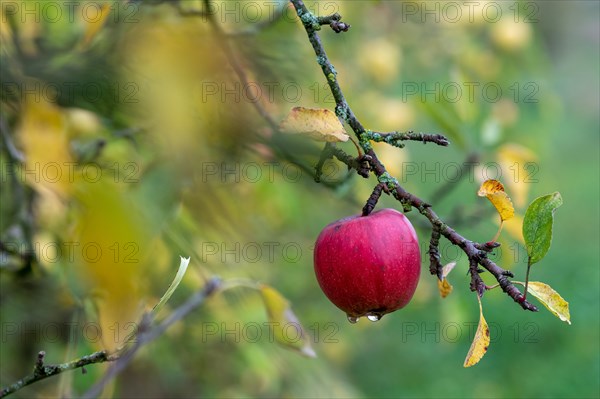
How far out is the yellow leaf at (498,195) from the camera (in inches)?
25.1

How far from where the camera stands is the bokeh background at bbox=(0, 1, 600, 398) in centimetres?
51

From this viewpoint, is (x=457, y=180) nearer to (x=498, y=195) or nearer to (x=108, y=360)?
(x=498, y=195)

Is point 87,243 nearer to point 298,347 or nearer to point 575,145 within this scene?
point 298,347

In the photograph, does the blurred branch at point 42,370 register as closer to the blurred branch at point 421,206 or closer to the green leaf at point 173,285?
the green leaf at point 173,285

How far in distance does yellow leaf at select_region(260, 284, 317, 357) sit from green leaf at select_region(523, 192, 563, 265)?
16.6 inches

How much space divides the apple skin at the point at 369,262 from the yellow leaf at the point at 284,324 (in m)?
0.27

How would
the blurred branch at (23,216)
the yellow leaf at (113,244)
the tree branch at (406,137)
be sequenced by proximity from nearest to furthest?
the yellow leaf at (113,244), the tree branch at (406,137), the blurred branch at (23,216)

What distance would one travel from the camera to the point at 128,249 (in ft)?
1.11

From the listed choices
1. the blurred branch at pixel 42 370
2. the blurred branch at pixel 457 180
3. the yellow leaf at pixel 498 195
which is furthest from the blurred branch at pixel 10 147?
the blurred branch at pixel 457 180

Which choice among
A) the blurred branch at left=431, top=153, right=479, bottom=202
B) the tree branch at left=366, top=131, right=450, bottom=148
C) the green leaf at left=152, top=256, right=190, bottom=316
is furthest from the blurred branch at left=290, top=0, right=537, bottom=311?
the blurred branch at left=431, top=153, right=479, bottom=202

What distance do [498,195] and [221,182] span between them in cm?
72

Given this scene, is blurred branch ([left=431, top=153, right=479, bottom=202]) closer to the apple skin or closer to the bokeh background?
the bokeh background

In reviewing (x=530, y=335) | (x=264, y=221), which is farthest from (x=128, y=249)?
(x=530, y=335)

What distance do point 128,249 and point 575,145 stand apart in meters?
8.49
